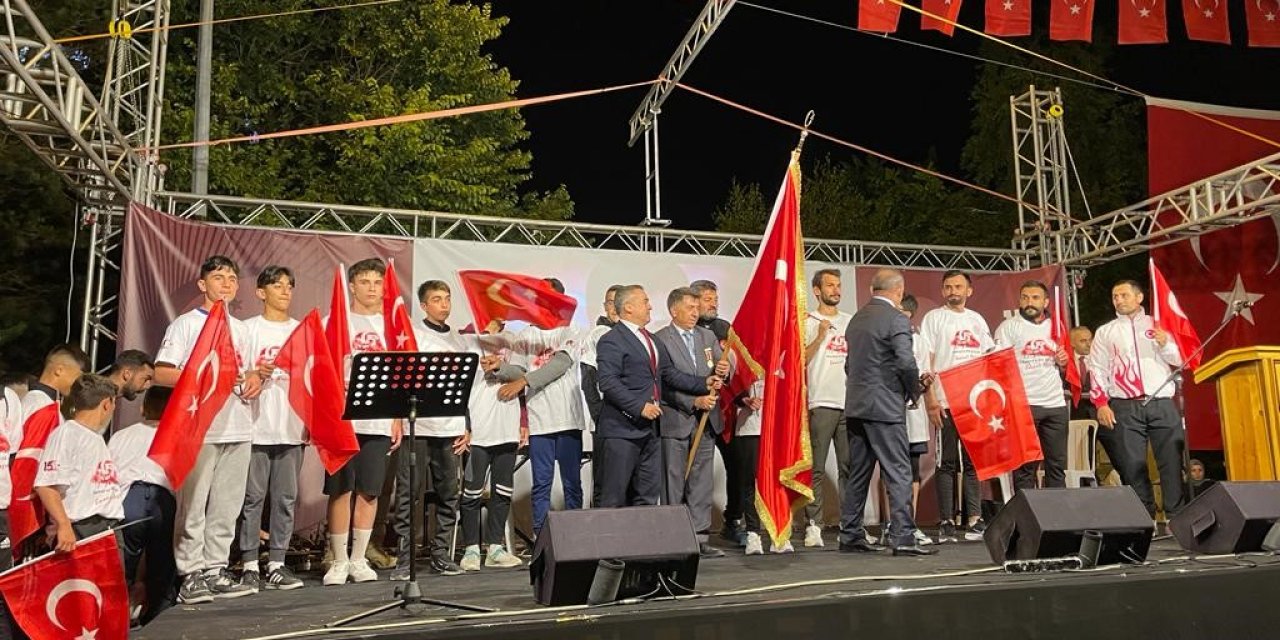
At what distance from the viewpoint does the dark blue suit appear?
665 centimetres

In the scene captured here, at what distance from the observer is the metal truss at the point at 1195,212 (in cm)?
931

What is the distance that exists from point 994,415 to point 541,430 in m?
3.37

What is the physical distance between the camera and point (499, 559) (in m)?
6.92

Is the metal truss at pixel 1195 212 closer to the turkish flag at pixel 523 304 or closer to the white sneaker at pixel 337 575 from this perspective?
the turkish flag at pixel 523 304

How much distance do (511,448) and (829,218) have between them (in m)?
21.5

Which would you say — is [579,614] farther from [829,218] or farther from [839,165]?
[839,165]

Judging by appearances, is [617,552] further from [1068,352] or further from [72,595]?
[1068,352]

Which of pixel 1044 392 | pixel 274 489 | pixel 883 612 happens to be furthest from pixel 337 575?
pixel 1044 392

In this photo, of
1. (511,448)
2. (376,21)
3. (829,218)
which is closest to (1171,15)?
(829,218)

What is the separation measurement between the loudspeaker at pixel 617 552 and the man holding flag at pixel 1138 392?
4.56 metres

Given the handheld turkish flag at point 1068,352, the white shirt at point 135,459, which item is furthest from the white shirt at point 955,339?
the white shirt at point 135,459

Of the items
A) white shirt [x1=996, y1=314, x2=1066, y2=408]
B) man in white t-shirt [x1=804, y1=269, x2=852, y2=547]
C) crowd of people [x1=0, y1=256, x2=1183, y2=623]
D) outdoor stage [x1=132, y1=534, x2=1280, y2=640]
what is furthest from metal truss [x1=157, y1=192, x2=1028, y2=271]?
outdoor stage [x1=132, y1=534, x2=1280, y2=640]

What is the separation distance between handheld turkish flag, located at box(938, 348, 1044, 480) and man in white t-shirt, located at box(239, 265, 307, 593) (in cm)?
473

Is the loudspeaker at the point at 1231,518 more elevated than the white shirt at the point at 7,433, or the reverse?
the white shirt at the point at 7,433
